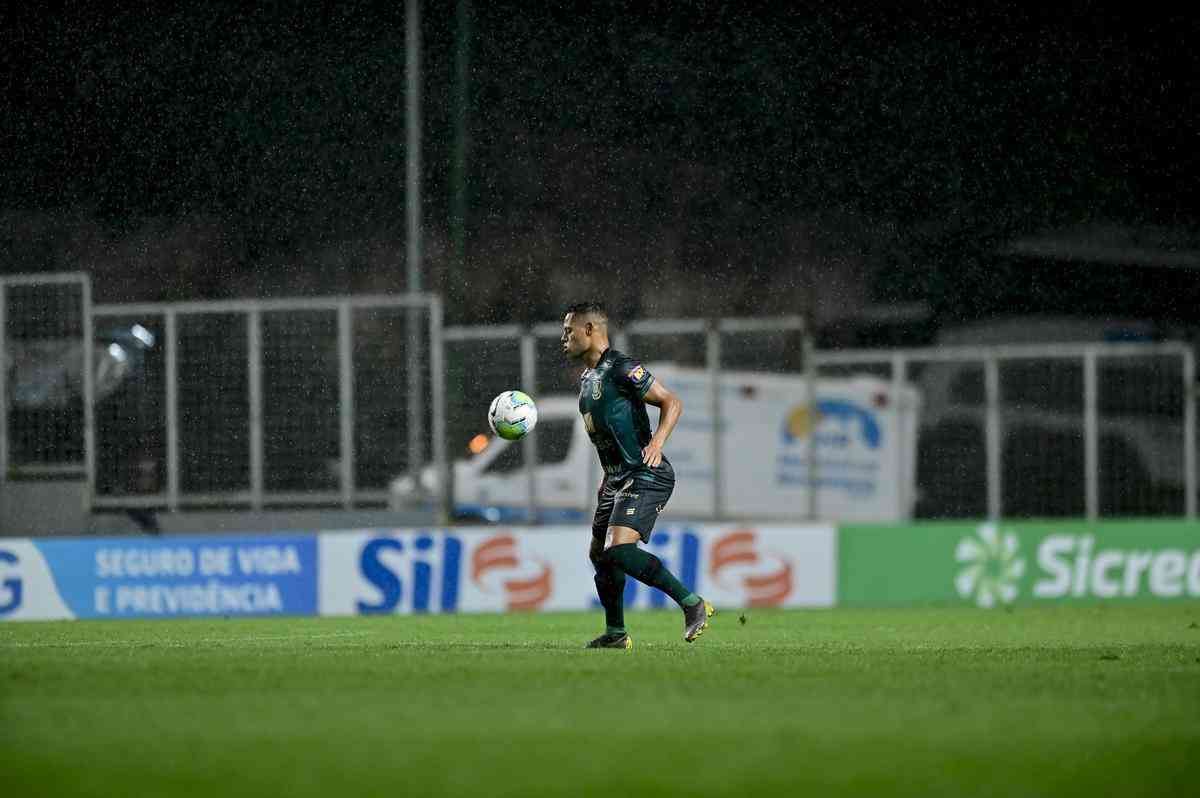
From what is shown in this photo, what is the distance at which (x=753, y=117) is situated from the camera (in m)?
38.2

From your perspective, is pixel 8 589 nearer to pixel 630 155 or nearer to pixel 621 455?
pixel 621 455

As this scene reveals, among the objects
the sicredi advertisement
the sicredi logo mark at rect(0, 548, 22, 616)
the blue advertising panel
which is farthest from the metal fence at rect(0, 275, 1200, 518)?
the sicredi logo mark at rect(0, 548, 22, 616)

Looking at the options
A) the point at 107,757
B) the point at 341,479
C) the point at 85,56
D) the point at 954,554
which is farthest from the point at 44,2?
the point at 107,757

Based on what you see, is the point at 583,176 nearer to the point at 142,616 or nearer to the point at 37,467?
the point at 37,467

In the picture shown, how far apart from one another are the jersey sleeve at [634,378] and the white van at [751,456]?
1103cm

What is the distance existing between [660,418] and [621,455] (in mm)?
423

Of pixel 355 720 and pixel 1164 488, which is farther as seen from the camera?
pixel 1164 488

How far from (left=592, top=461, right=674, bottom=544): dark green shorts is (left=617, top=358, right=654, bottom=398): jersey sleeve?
50cm

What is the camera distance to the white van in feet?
73.9

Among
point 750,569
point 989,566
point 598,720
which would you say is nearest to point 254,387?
point 750,569

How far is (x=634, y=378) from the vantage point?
1027 cm

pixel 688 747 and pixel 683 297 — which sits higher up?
pixel 683 297

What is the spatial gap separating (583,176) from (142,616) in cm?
1926

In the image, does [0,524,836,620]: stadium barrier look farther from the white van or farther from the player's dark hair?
the player's dark hair
